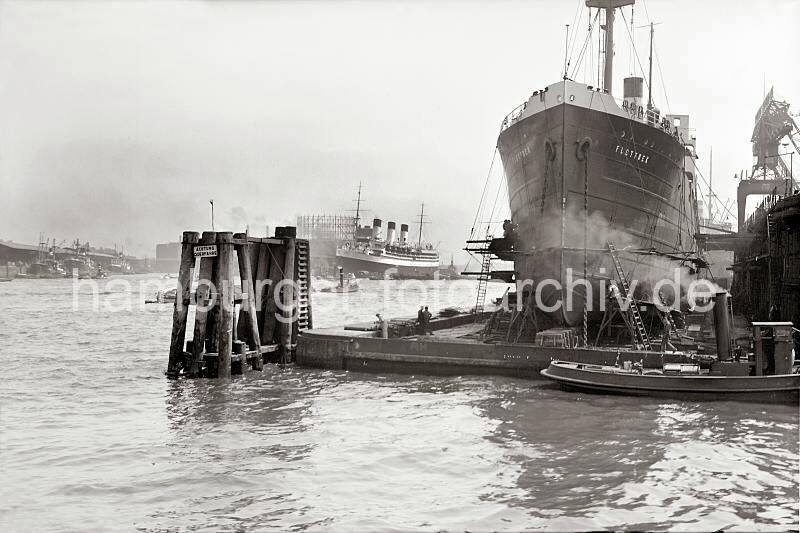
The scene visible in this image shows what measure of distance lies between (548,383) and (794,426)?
6001mm

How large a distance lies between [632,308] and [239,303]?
1257cm

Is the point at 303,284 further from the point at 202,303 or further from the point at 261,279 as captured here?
the point at 202,303

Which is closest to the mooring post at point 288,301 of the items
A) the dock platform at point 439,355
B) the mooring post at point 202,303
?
the dock platform at point 439,355

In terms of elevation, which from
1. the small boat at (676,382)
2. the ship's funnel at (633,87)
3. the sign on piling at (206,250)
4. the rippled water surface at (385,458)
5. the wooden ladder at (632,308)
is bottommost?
the rippled water surface at (385,458)

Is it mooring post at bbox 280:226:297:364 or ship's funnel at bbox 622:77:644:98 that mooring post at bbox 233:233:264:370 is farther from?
ship's funnel at bbox 622:77:644:98

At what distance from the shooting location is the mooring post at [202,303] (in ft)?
59.9

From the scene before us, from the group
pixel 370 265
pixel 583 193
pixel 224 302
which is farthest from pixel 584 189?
pixel 370 265

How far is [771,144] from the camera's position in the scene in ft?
159

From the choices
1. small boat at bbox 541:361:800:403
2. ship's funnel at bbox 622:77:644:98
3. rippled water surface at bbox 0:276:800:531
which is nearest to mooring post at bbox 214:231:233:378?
rippled water surface at bbox 0:276:800:531

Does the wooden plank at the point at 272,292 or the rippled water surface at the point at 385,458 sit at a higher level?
the wooden plank at the point at 272,292

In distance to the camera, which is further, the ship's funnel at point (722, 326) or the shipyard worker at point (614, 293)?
the shipyard worker at point (614, 293)

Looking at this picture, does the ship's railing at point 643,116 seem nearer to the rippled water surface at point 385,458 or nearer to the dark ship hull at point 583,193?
the dark ship hull at point 583,193

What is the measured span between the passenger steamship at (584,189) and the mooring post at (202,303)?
1085cm

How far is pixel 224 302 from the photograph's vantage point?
18172 mm
